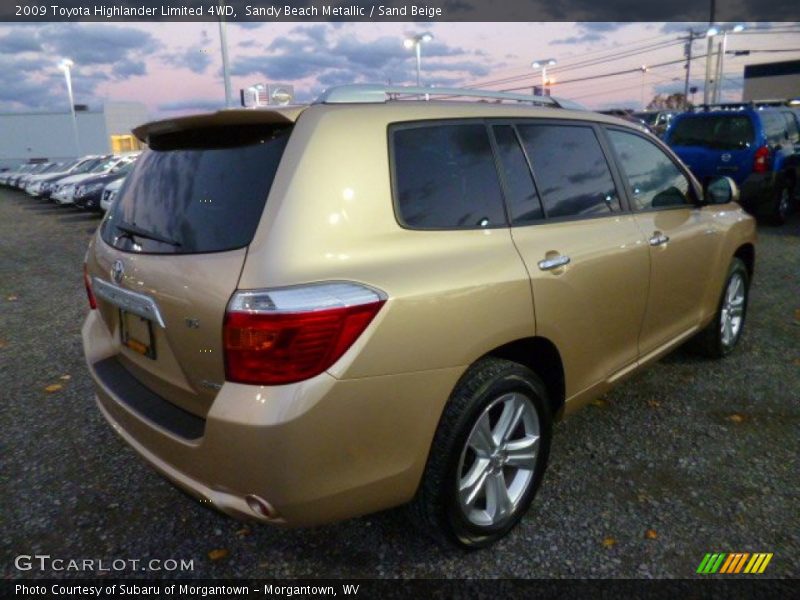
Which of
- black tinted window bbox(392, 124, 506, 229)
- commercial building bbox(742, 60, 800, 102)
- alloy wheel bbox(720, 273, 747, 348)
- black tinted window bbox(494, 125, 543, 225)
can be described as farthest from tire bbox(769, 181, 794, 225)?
commercial building bbox(742, 60, 800, 102)

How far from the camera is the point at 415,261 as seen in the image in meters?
2.00

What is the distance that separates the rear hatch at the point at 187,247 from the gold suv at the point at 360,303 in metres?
0.01

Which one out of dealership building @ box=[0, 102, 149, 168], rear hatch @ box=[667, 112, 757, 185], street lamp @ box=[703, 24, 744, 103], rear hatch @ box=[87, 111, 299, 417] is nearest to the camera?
rear hatch @ box=[87, 111, 299, 417]

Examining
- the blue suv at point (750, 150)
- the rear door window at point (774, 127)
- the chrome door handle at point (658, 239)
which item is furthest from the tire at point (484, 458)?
the rear door window at point (774, 127)

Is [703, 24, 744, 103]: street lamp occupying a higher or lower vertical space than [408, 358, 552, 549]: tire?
higher

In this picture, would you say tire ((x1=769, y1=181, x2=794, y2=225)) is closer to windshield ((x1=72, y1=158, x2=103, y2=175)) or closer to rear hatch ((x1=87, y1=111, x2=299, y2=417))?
rear hatch ((x1=87, y1=111, x2=299, y2=417))

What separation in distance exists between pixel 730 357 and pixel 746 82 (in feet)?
205

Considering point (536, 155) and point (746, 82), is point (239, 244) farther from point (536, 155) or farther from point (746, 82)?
point (746, 82)

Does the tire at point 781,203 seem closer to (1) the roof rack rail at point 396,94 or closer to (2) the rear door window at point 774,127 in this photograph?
(2) the rear door window at point 774,127

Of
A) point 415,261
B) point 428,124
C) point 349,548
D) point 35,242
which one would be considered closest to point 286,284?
point 415,261

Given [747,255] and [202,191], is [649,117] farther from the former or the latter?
[202,191]

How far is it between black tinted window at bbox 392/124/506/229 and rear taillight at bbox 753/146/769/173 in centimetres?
866

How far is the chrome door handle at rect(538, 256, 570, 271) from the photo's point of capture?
240cm

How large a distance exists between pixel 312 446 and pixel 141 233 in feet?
3.80
